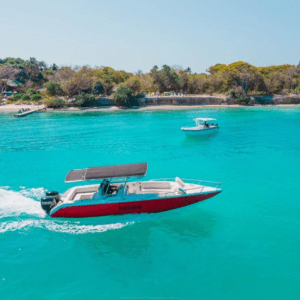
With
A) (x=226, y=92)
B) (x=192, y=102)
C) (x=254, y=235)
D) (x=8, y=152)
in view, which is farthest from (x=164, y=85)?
(x=254, y=235)

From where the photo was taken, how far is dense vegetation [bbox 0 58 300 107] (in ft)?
284

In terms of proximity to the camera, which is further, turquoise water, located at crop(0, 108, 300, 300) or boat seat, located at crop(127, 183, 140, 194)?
boat seat, located at crop(127, 183, 140, 194)

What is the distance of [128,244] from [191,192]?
524 centimetres

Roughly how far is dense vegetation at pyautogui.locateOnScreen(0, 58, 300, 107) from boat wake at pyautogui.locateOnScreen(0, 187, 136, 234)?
6733 cm

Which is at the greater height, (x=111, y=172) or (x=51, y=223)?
(x=111, y=172)

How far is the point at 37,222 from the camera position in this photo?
17750 mm

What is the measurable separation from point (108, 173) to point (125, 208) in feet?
7.97

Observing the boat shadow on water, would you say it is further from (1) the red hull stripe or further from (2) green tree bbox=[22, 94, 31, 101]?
(2) green tree bbox=[22, 94, 31, 101]

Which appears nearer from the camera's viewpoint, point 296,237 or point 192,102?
point 296,237

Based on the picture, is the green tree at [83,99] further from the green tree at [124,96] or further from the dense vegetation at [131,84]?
the green tree at [124,96]

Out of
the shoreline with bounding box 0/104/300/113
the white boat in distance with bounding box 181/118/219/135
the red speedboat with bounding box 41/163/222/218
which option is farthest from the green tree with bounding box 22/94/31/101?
the red speedboat with bounding box 41/163/222/218

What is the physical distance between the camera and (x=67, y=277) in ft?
42.5

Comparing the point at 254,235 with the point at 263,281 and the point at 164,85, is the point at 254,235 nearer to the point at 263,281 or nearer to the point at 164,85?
the point at 263,281

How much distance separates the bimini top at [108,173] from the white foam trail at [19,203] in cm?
364
